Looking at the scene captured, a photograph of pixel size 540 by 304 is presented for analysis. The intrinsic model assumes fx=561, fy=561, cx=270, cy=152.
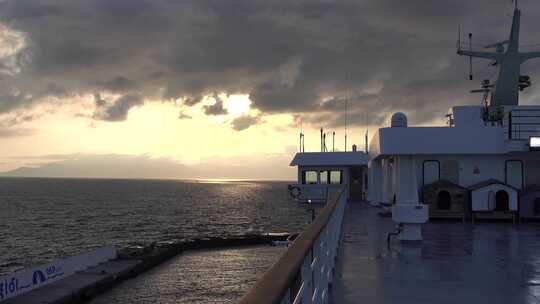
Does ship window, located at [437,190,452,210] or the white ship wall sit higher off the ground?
the white ship wall

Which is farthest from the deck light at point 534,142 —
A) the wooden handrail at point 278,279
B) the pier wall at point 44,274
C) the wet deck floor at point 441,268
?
the pier wall at point 44,274

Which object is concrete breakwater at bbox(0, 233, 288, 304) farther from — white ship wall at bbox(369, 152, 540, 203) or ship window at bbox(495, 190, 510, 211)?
ship window at bbox(495, 190, 510, 211)

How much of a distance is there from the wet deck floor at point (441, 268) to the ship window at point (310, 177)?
20.3 m

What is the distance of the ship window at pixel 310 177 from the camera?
3634 centimetres

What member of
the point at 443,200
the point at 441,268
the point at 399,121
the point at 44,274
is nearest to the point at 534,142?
the point at 443,200

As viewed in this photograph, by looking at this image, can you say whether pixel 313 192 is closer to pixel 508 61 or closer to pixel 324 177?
pixel 324 177

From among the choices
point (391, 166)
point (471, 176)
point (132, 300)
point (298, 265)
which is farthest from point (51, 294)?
point (298, 265)

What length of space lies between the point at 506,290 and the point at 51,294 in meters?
23.6

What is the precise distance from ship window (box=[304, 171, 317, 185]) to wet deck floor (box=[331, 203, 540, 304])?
20.3 metres

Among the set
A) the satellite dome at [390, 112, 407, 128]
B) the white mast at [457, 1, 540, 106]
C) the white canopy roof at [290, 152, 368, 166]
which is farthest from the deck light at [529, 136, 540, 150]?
the white canopy roof at [290, 152, 368, 166]

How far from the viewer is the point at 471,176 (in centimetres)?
2045

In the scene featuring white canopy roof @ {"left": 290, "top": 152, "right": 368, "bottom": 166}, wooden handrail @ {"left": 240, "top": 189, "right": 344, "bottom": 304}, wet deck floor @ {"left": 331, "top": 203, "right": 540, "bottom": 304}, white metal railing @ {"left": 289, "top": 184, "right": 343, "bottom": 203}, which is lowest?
wet deck floor @ {"left": 331, "top": 203, "right": 540, "bottom": 304}

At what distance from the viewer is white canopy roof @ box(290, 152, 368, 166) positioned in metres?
35.8

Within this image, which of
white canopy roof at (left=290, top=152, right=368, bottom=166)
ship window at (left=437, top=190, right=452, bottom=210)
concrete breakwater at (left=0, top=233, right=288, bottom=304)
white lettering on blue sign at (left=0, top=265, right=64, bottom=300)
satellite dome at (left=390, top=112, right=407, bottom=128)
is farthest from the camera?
white canopy roof at (left=290, top=152, right=368, bottom=166)
